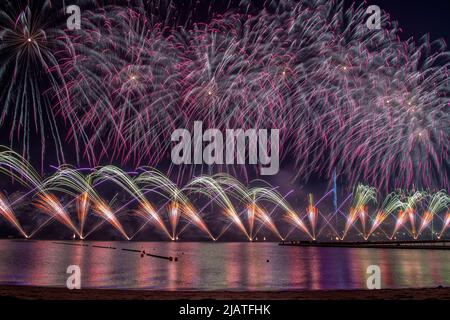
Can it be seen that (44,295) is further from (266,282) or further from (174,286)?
(266,282)

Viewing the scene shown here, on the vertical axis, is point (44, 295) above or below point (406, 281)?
below
